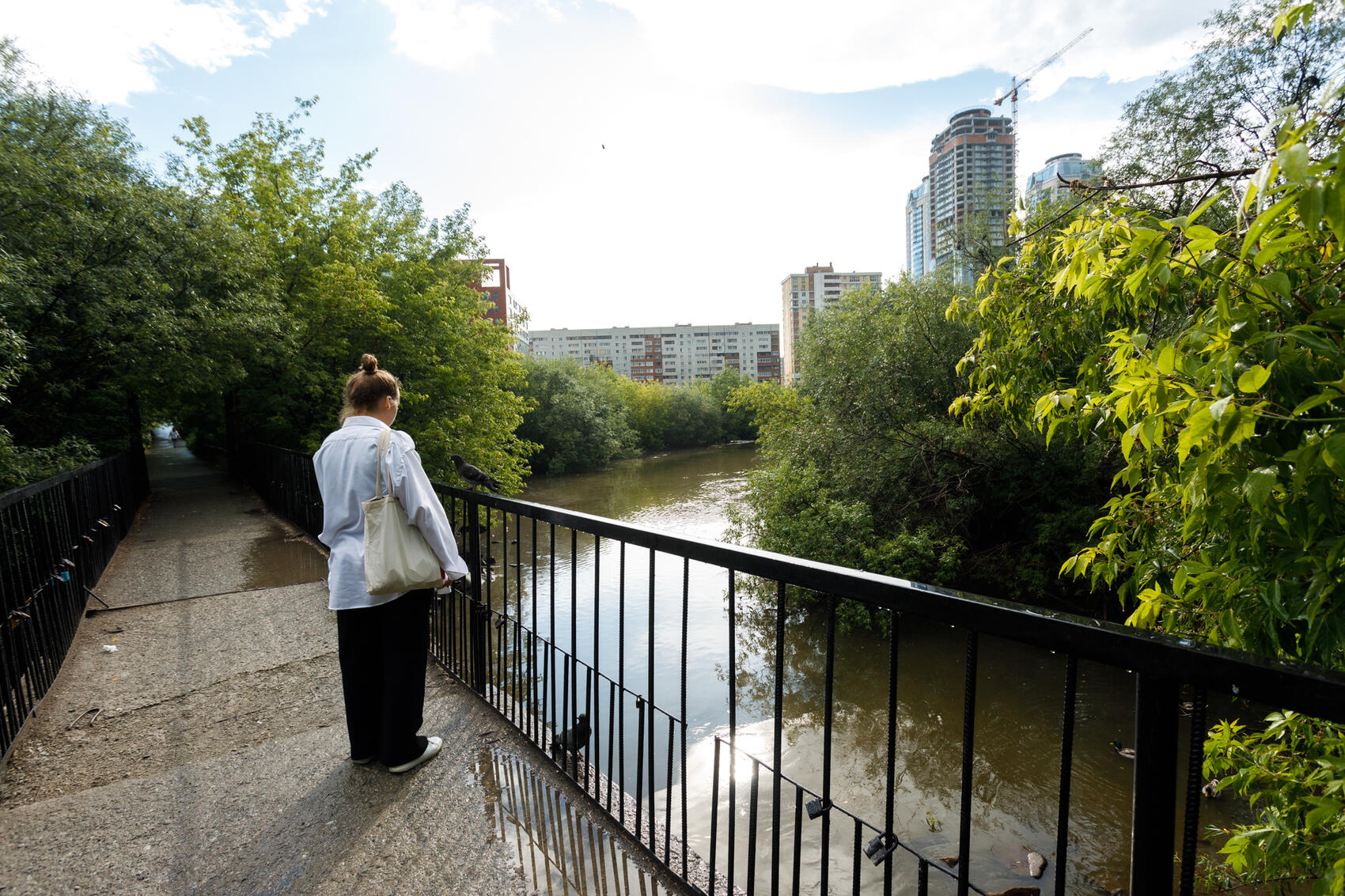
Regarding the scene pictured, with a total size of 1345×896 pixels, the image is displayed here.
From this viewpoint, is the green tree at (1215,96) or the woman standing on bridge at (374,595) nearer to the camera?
the woman standing on bridge at (374,595)

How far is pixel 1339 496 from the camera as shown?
5.83 feet

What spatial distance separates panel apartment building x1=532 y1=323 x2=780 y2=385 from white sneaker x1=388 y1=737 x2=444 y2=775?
15040 centimetres

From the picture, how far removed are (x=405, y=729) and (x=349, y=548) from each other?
2.59 ft

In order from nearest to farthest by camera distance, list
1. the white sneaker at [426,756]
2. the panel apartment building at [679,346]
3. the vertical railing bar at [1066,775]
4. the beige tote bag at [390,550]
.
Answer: the vertical railing bar at [1066,775] → the beige tote bag at [390,550] → the white sneaker at [426,756] → the panel apartment building at [679,346]

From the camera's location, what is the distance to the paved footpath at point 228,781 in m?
2.20

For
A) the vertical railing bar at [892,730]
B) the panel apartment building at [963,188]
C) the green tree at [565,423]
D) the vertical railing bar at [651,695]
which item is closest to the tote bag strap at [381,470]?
the vertical railing bar at [651,695]

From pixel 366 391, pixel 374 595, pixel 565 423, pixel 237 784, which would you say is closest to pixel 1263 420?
pixel 374 595

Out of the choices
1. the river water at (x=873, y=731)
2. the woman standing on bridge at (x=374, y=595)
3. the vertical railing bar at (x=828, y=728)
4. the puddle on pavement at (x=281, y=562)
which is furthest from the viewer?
the puddle on pavement at (x=281, y=562)

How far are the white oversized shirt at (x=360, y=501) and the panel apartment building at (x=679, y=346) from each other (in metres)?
150

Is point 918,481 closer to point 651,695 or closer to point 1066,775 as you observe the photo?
point 651,695

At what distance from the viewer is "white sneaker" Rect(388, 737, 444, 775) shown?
2.76 metres

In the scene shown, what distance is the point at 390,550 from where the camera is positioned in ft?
8.26

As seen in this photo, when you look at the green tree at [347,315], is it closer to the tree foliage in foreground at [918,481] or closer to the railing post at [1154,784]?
the tree foliage in foreground at [918,481]

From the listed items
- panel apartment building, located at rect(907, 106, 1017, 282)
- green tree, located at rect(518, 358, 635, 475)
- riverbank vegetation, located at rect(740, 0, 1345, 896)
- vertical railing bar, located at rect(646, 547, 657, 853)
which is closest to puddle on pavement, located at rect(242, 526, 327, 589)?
vertical railing bar, located at rect(646, 547, 657, 853)
